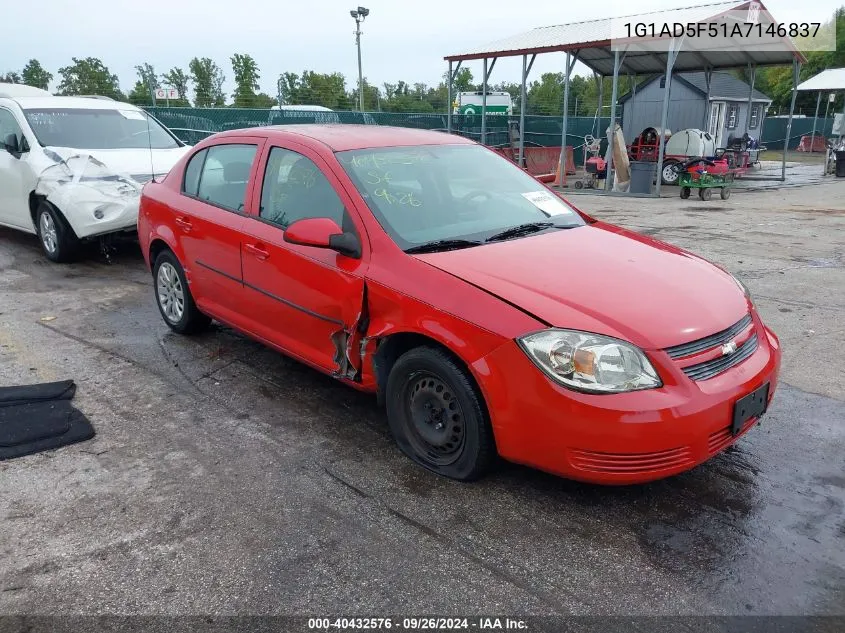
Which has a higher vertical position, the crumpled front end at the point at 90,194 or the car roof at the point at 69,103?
the car roof at the point at 69,103

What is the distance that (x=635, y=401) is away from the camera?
2.60 metres

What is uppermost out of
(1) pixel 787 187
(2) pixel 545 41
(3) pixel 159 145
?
(2) pixel 545 41

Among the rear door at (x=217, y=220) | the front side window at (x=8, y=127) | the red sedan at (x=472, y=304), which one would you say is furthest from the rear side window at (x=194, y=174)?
the front side window at (x=8, y=127)

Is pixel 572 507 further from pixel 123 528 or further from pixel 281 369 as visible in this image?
pixel 281 369

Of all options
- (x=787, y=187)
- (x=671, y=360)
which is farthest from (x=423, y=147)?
(x=787, y=187)

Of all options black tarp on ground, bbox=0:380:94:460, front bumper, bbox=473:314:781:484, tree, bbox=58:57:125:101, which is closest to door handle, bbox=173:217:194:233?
black tarp on ground, bbox=0:380:94:460

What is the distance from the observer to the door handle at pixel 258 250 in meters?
3.94

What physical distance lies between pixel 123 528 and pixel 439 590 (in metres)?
1.42

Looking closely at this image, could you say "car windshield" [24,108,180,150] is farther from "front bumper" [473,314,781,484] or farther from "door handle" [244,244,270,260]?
"front bumper" [473,314,781,484]

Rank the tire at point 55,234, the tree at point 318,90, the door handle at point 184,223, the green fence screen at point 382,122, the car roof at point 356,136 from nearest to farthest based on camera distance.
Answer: the car roof at point 356,136
the door handle at point 184,223
the tire at point 55,234
the green fence screen at point 382,122
the tree at point 318,90

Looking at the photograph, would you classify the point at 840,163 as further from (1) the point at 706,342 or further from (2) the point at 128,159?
(1) the point at 706,342

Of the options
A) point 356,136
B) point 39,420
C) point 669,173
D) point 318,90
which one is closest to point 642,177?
point 669,173

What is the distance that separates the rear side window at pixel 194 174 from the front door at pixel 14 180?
155 inches

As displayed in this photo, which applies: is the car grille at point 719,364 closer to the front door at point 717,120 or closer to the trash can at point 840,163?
the trash can at point 840,163
